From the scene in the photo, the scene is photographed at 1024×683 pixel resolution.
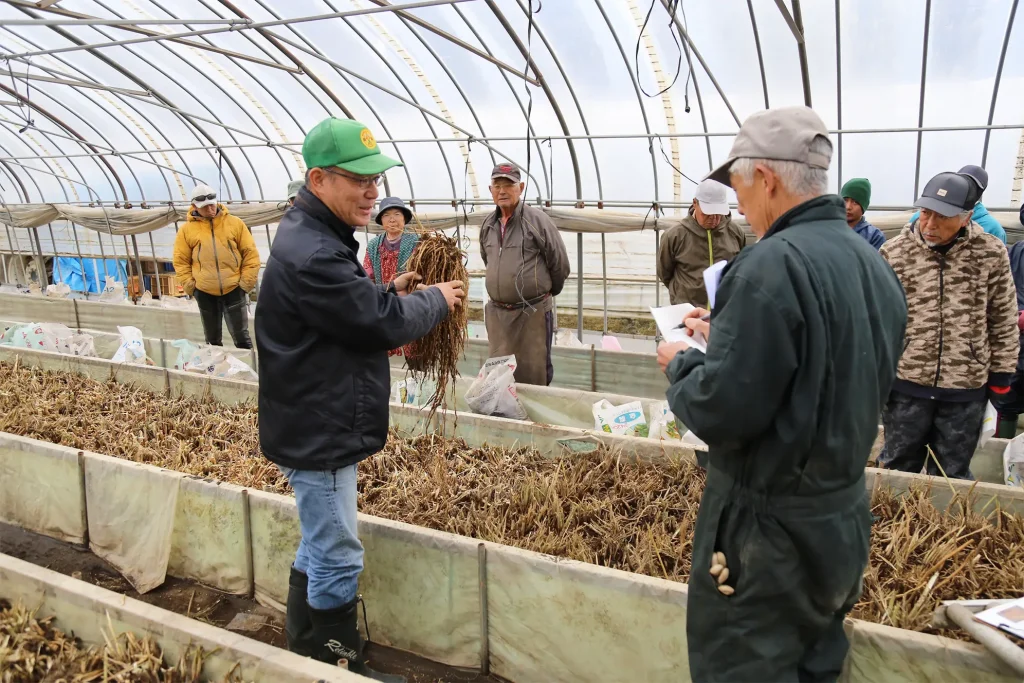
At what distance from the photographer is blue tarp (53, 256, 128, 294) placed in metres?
15.8

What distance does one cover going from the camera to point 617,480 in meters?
3.07

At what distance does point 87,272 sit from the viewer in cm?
1597

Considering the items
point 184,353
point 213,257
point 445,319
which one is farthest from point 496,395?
point 213,257

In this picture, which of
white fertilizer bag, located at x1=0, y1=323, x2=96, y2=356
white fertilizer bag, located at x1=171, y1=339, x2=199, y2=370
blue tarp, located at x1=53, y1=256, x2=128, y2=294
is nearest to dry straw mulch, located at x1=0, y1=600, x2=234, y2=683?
white fertilizer bag, located at x1=171, y1=339, x2=199, y2=370

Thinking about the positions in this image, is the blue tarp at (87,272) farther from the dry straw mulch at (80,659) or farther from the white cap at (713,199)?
the dry straw mulch at (80,659)

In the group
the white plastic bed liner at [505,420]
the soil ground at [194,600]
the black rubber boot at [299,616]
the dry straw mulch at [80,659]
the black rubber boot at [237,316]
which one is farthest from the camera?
the black rubber boot at [237,316]

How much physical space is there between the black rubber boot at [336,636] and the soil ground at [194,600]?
0.32 metres

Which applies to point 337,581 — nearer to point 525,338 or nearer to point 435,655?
point 435,655

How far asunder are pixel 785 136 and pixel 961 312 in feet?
7.02

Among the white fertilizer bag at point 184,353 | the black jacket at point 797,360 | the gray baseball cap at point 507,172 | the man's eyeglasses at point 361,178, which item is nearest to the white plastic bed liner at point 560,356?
the white fertilizer bag at point 184,353

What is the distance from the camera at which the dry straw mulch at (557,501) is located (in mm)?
2268

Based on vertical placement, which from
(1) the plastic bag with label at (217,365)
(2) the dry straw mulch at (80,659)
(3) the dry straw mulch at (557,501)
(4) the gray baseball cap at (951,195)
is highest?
(4) the gray baseball cap at (951,195)

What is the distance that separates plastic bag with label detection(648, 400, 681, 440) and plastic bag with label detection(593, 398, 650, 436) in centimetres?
6

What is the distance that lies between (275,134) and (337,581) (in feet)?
33.2
